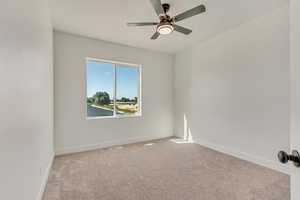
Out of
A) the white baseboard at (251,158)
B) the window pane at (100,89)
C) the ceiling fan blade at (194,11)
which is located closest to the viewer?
the ceiling fan blade at (194,11)

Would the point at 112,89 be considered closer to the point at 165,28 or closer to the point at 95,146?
the point at 95,146

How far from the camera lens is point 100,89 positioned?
3818mm

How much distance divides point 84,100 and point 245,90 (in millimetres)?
3396

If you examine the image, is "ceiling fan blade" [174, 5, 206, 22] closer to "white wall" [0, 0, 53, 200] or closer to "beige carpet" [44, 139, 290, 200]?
"white wall" [0, 0, 53, 200]

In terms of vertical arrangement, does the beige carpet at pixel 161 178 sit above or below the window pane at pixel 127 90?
below

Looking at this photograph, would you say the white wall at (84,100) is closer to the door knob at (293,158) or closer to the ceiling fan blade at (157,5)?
the ceiling fan blade at (157,5)

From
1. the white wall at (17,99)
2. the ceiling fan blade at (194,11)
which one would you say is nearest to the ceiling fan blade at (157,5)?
the ceiling fan blade at (194,11)

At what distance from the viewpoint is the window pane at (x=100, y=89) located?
3672 mm

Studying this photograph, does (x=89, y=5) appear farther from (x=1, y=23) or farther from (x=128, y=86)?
(x=128, y=86)

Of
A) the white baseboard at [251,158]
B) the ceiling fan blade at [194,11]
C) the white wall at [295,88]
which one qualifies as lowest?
the white baseboard at [251,158]

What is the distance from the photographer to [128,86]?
4258 mm

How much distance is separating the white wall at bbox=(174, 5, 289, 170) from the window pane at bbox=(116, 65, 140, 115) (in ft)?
5.01

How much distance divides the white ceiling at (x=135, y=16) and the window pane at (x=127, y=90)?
0.86 metres

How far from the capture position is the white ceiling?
93.4 inches
